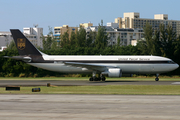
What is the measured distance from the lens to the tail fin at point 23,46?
49.0m

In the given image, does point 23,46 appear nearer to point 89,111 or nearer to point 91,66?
point 91,66

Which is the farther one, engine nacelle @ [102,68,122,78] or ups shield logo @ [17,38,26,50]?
ups shield logo @ [17,38,26,50]

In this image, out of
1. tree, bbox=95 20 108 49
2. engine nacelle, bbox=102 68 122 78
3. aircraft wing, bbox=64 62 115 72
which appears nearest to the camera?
aircraft wing, bbox=64 62 115 72

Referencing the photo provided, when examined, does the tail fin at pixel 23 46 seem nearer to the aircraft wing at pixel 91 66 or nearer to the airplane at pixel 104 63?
the airplane at pixel 104 63

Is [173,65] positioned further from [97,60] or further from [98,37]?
[98,37]

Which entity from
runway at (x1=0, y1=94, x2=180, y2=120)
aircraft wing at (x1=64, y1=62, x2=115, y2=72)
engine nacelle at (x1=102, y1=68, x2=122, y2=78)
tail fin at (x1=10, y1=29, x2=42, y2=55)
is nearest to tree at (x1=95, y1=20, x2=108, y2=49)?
tail fin at (x1=10, y1=29, x2=42, y2=55)

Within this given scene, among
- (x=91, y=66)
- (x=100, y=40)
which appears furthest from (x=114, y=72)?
(x=100, y=40)

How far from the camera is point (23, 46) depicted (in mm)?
49469

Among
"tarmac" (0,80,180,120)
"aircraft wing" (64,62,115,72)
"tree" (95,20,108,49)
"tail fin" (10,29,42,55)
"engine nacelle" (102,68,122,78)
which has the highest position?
"tree" (95,20,108,49)

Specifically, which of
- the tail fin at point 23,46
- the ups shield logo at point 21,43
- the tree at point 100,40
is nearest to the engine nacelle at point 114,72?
the tail fin at point 23,46

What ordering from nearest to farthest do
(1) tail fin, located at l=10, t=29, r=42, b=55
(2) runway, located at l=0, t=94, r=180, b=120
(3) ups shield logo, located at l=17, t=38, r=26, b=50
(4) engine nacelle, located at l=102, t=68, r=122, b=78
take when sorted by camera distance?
(2) runway, located at l=0, t=94, r=180, b=120 < (4) engine nacelle, located at l=102, t=68, r=122, b=78 < (1) tail fin, located at l=10, t=29, r=42, b=55 < (3) ups shield logo, located at l=17, t=38, r=26, b=50

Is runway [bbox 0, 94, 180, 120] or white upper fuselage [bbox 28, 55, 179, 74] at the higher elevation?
white upper fuselage [bbox 28, 55, 179, 74]

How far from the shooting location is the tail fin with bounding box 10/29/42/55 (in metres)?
49.0

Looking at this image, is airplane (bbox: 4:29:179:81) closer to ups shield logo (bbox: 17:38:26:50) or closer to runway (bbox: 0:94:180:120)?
ups shield logo (bbox: 17:38:26:50)
